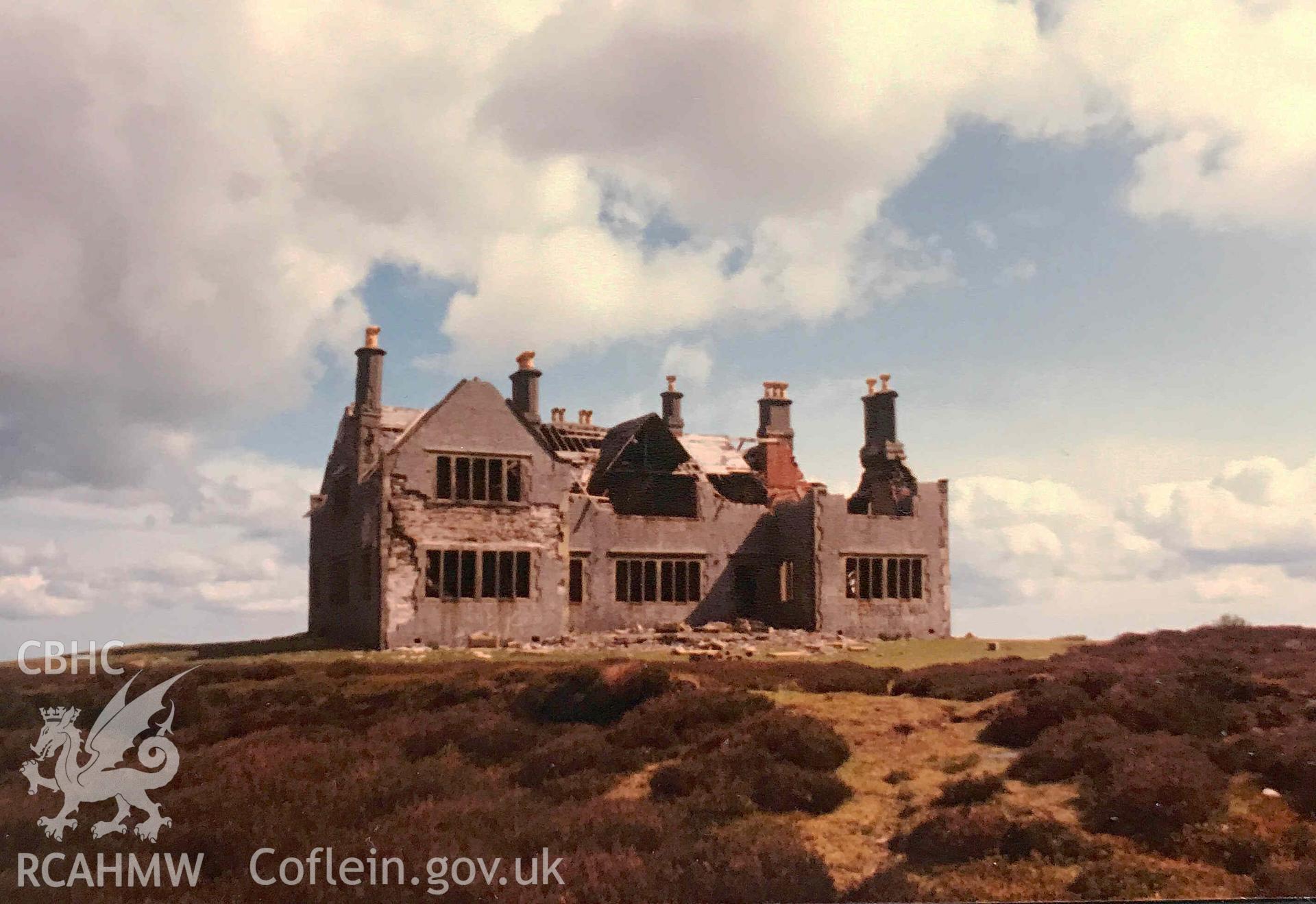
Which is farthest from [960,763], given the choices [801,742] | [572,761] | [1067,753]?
[572,761]

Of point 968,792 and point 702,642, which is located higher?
point 702,642

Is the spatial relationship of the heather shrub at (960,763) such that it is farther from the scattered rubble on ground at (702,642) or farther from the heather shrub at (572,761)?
the scattered rubble on ground at (702,642)

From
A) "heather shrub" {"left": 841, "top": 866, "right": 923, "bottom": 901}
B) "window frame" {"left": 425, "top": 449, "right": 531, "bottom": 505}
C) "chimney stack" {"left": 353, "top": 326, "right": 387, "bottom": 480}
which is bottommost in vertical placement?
"heather shrub" {"left": 841, "top": 866, "right": 923, "bottom": 901}

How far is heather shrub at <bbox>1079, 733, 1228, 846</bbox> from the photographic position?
39.6 feet

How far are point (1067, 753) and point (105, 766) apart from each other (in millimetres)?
13168

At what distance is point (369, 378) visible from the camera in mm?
31406

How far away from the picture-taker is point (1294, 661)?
892 inches

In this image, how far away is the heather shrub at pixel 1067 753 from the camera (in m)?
13.8

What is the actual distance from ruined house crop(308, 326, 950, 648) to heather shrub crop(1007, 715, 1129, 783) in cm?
1782

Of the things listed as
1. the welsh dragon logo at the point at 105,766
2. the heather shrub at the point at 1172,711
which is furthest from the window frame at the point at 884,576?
the welsh dragon logo at the point at 105,766

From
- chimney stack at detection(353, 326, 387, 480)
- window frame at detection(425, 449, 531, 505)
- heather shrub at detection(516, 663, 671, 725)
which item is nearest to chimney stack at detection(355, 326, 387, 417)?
chimney stack at detection(353, 326, 387, 480)

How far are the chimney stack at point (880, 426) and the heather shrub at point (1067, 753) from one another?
2551cm

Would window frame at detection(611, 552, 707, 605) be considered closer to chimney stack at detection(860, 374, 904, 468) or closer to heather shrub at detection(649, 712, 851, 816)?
chimney stack at detection(860, 374, 904, 468)

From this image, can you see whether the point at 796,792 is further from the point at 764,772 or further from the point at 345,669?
the point at 345,669
